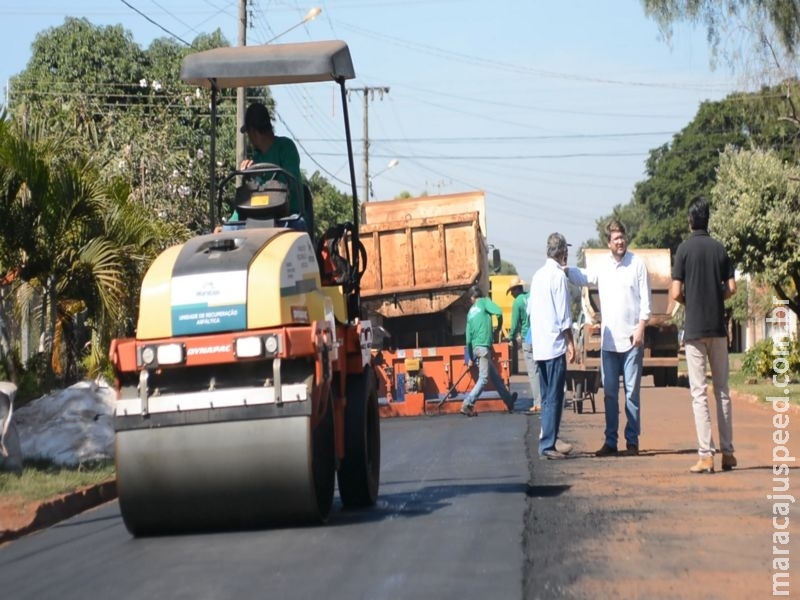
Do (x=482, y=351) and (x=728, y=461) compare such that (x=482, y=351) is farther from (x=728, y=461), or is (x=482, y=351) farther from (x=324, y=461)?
(x=324, y=461)

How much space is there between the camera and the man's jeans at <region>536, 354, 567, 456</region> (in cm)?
1152

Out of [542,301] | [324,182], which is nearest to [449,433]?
[542,301]

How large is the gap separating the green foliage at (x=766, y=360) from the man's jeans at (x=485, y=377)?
8503 mm

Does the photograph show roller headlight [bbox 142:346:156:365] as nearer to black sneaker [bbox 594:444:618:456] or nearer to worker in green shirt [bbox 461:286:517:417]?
black sneaker [bbox 594:444:618:456]

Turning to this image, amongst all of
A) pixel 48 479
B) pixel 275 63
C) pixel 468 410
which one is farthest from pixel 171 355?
pixel 468 410

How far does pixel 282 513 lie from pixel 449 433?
25.7 ft

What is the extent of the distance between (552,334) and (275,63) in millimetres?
3944

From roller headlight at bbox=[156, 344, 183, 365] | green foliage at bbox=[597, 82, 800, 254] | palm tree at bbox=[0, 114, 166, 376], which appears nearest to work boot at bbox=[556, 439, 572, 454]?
palm tree at bbox=[0, 114, 166, 376]

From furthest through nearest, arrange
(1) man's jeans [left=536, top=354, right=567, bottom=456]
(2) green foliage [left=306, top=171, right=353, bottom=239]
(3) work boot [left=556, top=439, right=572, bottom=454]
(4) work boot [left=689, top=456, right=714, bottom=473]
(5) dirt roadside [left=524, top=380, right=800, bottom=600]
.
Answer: (2) green foliage [left=306, top=171, right=353, bottom=239] → (3) work boot [left=556, top=439, right=572, bottom=454] → (1) man's jeans [left=536, top=354, right=567, bottom=456] → (4) work boot [left=689, top=456, right=714, bottom=473] → (5) dirt roadside [left=524, top=380, right=800, bottom=600]

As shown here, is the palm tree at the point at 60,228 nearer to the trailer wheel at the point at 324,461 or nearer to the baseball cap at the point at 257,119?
the baseball cap at the point at 257,119

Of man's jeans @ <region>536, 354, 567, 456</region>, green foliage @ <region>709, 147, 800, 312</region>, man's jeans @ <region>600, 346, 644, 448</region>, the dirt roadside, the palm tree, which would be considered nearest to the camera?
the dirt roadside

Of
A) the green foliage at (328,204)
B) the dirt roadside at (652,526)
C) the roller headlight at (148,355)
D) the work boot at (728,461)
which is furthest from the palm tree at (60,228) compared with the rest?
the green foliage at (328,204)

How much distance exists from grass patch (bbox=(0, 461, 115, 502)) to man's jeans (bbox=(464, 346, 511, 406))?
26.1 feet

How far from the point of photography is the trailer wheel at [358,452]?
8742mm
